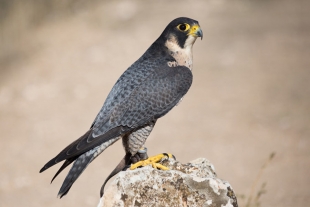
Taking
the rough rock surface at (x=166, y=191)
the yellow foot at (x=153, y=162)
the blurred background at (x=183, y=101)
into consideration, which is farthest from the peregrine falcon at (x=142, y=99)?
the blurred background at (x=183, y=101)

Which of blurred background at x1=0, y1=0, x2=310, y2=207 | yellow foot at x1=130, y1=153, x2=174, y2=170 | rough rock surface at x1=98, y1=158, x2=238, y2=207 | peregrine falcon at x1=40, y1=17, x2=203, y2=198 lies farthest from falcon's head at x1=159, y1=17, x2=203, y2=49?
blurred background at x1=0, y1=0, x2=310, y2=207

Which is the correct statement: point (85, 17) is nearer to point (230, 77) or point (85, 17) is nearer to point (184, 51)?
point (230, 77)

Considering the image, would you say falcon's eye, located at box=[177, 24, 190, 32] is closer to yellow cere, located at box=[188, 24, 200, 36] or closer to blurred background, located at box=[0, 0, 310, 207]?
yellow cere, located at box=[188, 24, 200, 36]

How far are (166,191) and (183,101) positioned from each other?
22.2ft

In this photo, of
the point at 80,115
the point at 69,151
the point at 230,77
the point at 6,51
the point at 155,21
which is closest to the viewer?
the point at 69,151

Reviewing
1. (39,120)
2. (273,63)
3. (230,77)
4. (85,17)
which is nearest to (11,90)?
(39,120)

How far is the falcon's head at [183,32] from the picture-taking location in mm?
4840

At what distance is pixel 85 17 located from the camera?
14.2m

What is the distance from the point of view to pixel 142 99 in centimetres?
462

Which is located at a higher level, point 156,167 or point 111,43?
point 111,43

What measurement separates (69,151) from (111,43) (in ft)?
29.4

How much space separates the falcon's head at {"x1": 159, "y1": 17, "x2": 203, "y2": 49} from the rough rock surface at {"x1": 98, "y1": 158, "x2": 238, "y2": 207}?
1.50 meters

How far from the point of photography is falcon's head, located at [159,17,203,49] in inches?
191

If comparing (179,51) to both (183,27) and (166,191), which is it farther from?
(166,191)
